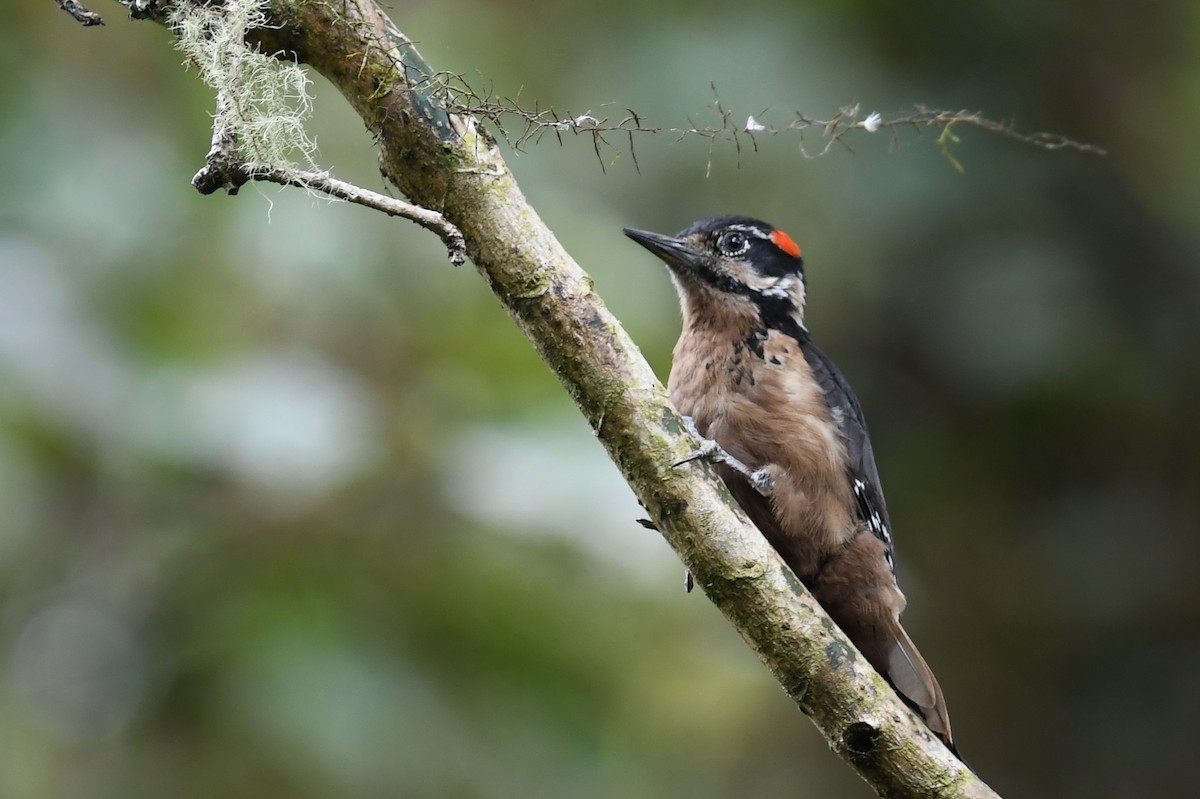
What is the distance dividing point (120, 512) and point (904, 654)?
8.46 feet

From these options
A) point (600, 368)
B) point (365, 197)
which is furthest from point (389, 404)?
point (365, 197)

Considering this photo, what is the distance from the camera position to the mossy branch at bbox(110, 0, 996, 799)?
2344mm

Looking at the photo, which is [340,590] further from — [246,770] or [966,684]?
[966,684]

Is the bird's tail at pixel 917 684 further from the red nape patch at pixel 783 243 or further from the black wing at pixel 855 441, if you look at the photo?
the red nape patch at pixel 783 243

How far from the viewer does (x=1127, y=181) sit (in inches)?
270

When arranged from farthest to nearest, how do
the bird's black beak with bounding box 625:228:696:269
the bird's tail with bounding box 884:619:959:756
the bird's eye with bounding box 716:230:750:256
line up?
the bird's eye with bounding box 716:230:750:256, the bird's black beak with bounding box 625:228:696:269, the bird's tail with bounding box 884:619:959:756

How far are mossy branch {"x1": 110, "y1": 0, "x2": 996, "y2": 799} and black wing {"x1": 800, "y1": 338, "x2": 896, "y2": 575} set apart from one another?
4.07ft

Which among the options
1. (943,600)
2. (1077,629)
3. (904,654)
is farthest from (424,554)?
(1077,629)

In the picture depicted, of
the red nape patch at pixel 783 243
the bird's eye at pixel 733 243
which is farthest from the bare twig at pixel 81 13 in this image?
the red nape patch at pixel 783 243

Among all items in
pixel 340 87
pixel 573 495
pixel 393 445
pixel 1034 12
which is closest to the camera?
pixel 340 87

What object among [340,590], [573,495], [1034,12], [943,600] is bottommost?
[340,590]

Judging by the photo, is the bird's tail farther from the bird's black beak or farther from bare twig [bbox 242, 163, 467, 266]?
bare twig [bbox 242, 163, 467, 266]

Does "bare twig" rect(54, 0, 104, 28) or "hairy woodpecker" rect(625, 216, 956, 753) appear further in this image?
"hairy woodpecker" rect(625, 216, 956, 753)

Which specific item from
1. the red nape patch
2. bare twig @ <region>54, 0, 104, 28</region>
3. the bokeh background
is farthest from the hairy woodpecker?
bare twig @ <region>54, 0, 104, 28</region>
